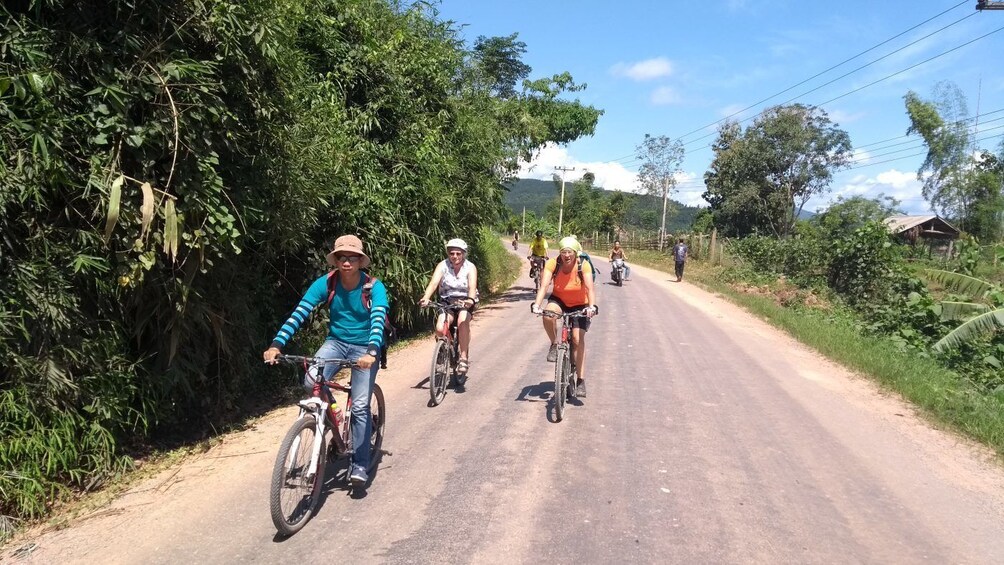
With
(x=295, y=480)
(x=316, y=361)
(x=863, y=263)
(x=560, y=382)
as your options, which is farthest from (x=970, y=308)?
(x=295, y=480)

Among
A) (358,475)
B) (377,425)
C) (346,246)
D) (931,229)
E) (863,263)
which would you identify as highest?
(931,229)

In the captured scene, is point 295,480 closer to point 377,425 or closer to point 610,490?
point 377,425

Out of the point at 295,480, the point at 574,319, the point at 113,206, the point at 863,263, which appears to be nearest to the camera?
the point at 295,480

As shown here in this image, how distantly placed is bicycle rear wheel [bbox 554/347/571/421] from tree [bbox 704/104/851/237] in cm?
3836

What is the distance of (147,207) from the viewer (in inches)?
171

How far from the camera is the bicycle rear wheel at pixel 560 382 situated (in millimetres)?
5883

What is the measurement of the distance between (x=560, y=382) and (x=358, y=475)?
2353 mm

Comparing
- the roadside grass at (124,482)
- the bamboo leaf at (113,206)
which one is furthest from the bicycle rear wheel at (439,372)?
the bamboo leaf at (113,206)

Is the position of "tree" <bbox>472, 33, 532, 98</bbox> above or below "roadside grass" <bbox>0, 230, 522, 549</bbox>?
above

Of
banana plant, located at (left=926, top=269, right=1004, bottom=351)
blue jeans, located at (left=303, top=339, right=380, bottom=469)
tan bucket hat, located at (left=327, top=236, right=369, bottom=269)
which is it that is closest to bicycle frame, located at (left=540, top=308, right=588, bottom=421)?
blue jeans, located at (left=303, top=339, right=380, bottom=469)

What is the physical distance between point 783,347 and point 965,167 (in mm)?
38509

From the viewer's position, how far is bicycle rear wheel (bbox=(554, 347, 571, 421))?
5.88 meters

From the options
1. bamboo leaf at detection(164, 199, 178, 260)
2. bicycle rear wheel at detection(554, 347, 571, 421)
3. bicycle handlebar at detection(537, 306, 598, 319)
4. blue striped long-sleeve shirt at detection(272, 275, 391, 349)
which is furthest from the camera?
bicycle handlebar at detection(537, 306, 598, 319)

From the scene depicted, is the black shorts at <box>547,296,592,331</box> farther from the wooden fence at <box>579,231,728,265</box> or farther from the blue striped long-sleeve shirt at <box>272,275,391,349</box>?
the wooden fence at <box>579,231,728,265</box>
